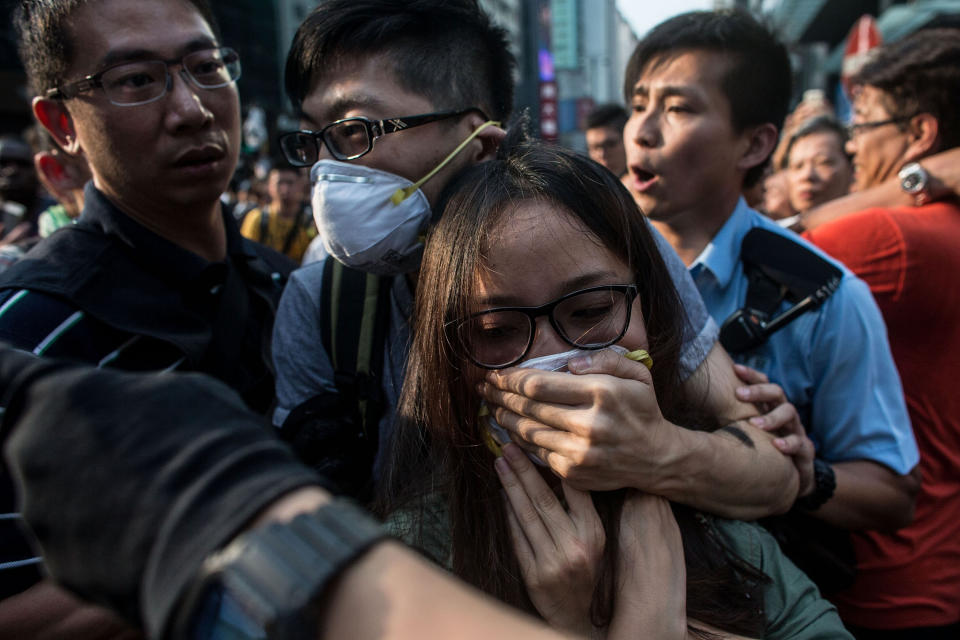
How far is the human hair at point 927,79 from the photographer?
279 cm

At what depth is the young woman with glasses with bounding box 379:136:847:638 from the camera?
137 cm

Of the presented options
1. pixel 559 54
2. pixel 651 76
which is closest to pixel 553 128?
pixel 651 76

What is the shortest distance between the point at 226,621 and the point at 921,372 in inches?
102

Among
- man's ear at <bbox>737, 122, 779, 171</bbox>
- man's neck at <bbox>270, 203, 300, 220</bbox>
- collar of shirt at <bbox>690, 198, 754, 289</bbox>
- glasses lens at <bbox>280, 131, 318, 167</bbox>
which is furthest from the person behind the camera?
man's neck at <bbox>270, 203, 300, 220</bbox>

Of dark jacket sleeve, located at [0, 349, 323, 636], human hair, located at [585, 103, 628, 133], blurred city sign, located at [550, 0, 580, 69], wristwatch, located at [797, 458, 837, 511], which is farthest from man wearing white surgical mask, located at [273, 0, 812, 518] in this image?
blurred city sign, located at [550, 0, 580, 69]

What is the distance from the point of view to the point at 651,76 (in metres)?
2.74

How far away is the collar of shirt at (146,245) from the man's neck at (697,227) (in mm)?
1710

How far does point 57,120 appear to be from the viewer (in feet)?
7.45

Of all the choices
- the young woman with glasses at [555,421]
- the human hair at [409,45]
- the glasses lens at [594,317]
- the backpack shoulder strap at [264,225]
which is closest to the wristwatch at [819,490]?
the young woman with glasses at [555,421]

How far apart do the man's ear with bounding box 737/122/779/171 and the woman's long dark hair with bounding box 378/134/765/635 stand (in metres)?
1.29

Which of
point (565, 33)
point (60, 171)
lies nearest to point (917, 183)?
point (60, 171)

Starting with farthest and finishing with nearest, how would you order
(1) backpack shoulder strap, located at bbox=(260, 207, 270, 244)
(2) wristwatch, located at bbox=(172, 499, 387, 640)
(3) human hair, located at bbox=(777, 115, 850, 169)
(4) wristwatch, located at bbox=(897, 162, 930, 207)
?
(1) backpack shoulder strap, located at bbox=(260, 207, 270, 244), (3) human hair, located at bbox=(777, 115, 850, 169), (4) wristwatch, located at bbox=(897, 162, 930, 207), (2) wristwatch, located at bbox=(172, 499, 387, 640)

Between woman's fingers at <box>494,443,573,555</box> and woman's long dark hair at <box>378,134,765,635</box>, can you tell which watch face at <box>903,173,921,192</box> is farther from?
woman's fingers at <box>494,443,573,555</box>

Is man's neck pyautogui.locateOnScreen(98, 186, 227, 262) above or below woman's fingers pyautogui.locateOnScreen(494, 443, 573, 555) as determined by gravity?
above
